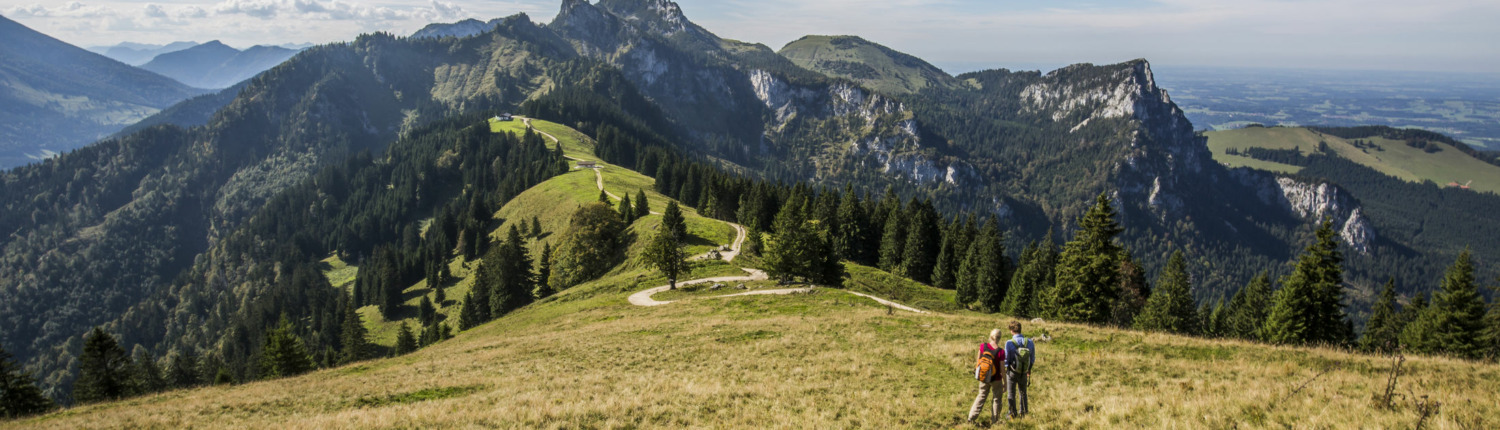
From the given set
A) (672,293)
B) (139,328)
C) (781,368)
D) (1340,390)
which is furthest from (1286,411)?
(139,328)

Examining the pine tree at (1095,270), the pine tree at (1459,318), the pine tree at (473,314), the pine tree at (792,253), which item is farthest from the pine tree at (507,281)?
the pine tree at (1459,318)

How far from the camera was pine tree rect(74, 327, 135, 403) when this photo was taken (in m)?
44.3

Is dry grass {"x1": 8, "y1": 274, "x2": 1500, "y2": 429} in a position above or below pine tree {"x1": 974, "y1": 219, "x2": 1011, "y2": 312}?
above

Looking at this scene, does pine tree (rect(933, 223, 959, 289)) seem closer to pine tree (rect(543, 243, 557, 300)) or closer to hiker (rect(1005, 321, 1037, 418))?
pine tree (rect(543, 243, 557, 300))

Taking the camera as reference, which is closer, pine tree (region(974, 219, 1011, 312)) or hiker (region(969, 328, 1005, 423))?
hiker (region(969, 328, 1005, 423))

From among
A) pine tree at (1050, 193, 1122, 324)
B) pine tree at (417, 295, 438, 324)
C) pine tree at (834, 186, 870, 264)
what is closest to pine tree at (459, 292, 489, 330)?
pine tree at (417, 295, 438, 324)

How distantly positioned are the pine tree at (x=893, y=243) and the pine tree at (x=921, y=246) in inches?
27.8

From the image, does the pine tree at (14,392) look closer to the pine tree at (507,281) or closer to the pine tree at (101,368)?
the pine tree at (101,368)

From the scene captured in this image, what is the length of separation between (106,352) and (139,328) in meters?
168

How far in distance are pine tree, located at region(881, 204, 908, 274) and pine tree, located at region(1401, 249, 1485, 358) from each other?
48.7 m

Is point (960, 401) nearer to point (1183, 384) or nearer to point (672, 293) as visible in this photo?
point (1183, 384)

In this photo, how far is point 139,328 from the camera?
162500 mm

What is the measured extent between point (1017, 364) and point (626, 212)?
89.7 metres

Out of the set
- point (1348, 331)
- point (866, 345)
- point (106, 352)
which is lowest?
point (1348, 331)
